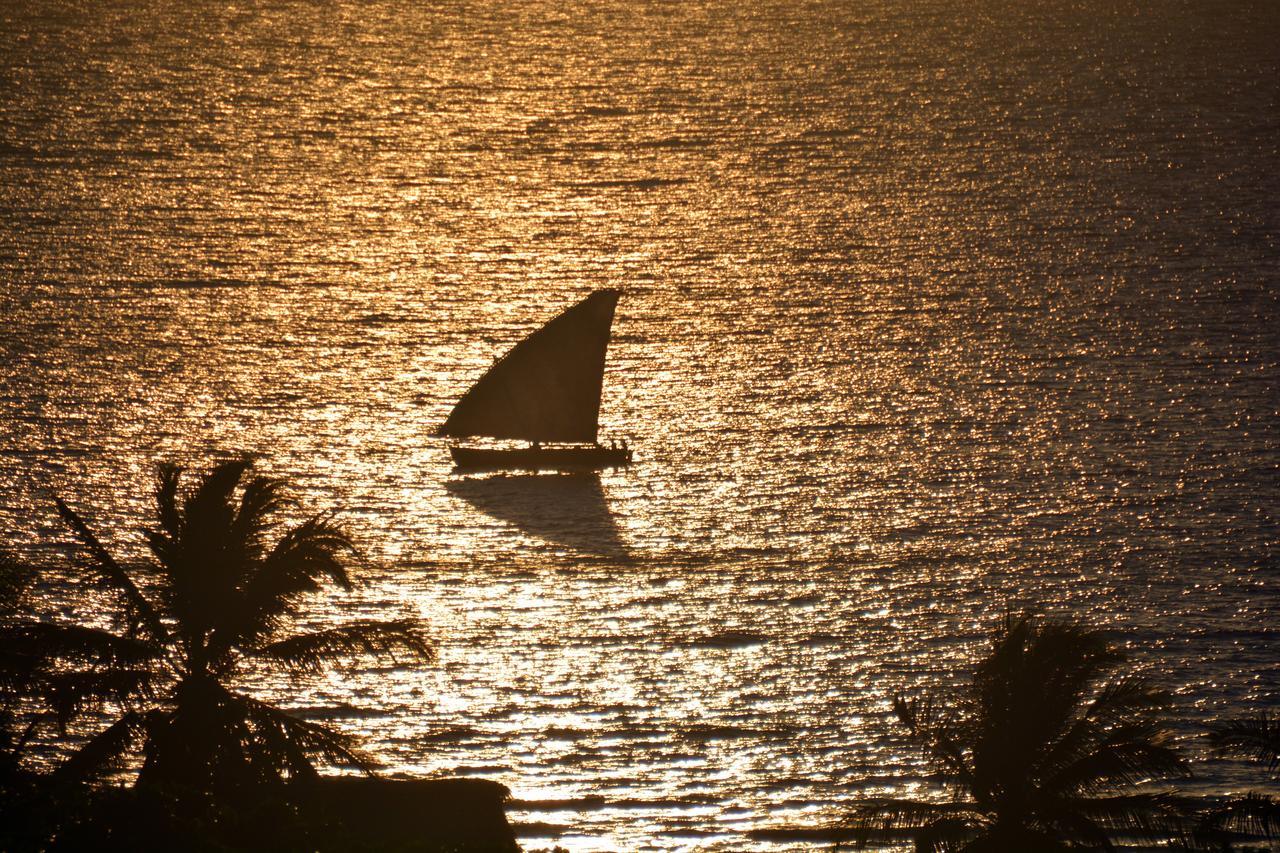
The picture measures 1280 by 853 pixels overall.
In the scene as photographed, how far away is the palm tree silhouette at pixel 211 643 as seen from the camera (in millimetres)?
35406

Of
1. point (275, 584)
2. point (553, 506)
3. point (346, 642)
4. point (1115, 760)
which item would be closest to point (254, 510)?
point (275, 584)

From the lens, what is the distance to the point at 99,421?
95.4 meters

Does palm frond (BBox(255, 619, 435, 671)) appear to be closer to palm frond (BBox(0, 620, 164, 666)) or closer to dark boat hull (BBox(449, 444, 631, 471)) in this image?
palm frond (BBox(0, 620, 164, 666))

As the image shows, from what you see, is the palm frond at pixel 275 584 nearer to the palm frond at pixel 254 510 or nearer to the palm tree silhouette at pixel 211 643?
the palm tree silhouette at pixel 211 643

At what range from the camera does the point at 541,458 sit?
93.1 metres

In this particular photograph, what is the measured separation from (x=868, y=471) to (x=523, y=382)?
1850 cm

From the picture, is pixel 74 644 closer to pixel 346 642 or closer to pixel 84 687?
pixel 84 687

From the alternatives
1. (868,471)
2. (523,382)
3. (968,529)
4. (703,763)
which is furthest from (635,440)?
(703,763)

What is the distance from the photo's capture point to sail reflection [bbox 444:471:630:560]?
3159 inches

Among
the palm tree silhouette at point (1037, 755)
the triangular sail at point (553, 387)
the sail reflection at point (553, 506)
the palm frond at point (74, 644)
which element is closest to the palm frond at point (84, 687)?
the palm frond at point (74, 644)

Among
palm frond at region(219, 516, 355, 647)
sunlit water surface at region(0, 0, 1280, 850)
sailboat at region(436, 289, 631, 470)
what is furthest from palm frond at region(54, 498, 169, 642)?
sailboat at region(436, 289, 631, 470)

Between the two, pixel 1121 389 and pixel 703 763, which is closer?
pixel 703 763

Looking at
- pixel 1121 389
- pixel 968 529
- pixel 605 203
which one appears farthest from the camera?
pixel 605 203

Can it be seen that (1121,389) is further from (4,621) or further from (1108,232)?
(4,621)
